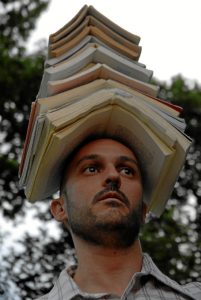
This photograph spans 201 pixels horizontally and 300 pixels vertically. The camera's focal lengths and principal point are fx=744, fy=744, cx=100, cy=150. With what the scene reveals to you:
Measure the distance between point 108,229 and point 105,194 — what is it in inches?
5.7

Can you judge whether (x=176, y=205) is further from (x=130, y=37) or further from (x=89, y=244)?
(x=89, y=244)

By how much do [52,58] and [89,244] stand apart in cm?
105

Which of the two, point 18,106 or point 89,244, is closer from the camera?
point 89,244

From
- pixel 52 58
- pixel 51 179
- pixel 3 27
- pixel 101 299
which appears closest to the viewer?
pixel 101 299

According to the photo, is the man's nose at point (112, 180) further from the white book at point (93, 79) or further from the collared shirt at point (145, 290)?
the white book at point (93, 79)

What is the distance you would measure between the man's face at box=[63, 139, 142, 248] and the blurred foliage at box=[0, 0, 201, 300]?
488cm

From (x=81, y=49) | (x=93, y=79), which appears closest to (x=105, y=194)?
(x=93, y=79)

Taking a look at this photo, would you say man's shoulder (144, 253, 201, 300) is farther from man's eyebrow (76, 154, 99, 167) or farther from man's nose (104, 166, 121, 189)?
man's eyebrow (76, 154, 99, 167)

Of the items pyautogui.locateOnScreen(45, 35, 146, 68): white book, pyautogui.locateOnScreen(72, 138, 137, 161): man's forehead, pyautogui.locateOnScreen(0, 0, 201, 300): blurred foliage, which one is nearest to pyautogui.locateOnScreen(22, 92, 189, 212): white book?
pyautogui.locateOnScreen(72, 138, 137, 161): man's forehead

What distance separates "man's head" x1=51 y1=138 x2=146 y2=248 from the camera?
2969mm

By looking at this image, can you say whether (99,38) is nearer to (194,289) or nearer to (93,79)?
(93,79)

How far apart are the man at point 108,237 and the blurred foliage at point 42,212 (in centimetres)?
491

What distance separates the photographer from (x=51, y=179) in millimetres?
3336

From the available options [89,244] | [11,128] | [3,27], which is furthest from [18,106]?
[89,244]
